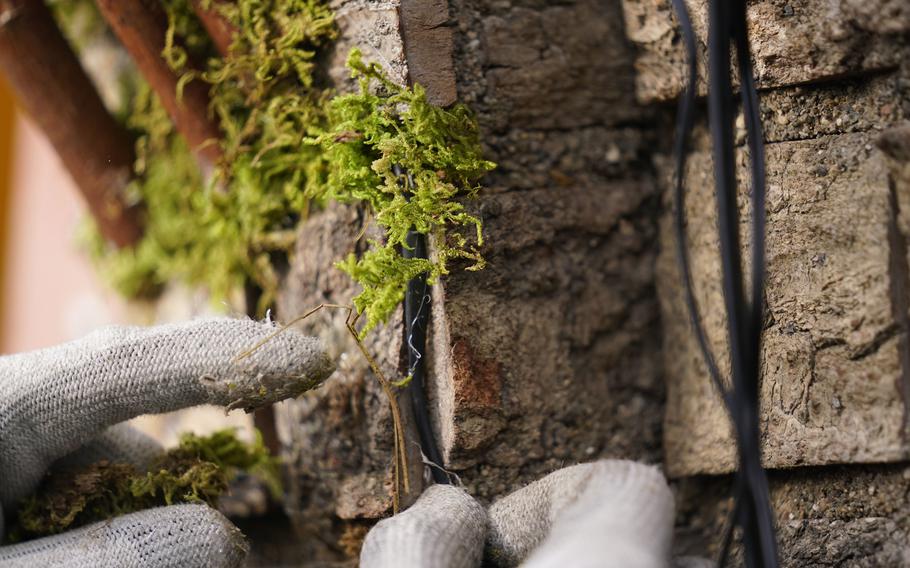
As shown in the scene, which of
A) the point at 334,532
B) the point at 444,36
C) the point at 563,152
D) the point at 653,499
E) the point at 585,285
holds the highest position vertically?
the point at 444,36

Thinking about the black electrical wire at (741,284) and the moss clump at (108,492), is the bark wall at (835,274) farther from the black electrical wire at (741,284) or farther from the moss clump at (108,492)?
the moss clump at (108,492)

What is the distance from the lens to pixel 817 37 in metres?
0.74

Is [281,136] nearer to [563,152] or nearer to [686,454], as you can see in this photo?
[563,152]

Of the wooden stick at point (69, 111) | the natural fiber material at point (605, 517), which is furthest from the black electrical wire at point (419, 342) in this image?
the wooden stick at point (69, 111)

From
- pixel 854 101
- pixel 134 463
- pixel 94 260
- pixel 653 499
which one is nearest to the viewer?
pixel 653 499

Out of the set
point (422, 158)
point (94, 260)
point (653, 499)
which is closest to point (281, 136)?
point (422, 158)

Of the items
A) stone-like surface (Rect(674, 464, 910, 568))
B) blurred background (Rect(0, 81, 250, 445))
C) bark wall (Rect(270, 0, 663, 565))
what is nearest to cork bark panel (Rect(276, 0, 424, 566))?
bark wall (Rect(270, 0, 663, 565))

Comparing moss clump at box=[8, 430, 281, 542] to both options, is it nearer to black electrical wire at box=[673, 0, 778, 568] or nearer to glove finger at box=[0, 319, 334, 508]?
glove finger at box=[0, 319, 334, 508]

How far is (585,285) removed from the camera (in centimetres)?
90

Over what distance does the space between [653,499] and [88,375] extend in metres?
0.49

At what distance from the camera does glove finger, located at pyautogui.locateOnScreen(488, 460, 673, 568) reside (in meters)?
0.57

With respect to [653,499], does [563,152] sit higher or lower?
higher

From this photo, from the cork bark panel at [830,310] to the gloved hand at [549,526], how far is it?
177 mm

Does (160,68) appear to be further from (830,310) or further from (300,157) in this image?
(830,310)
